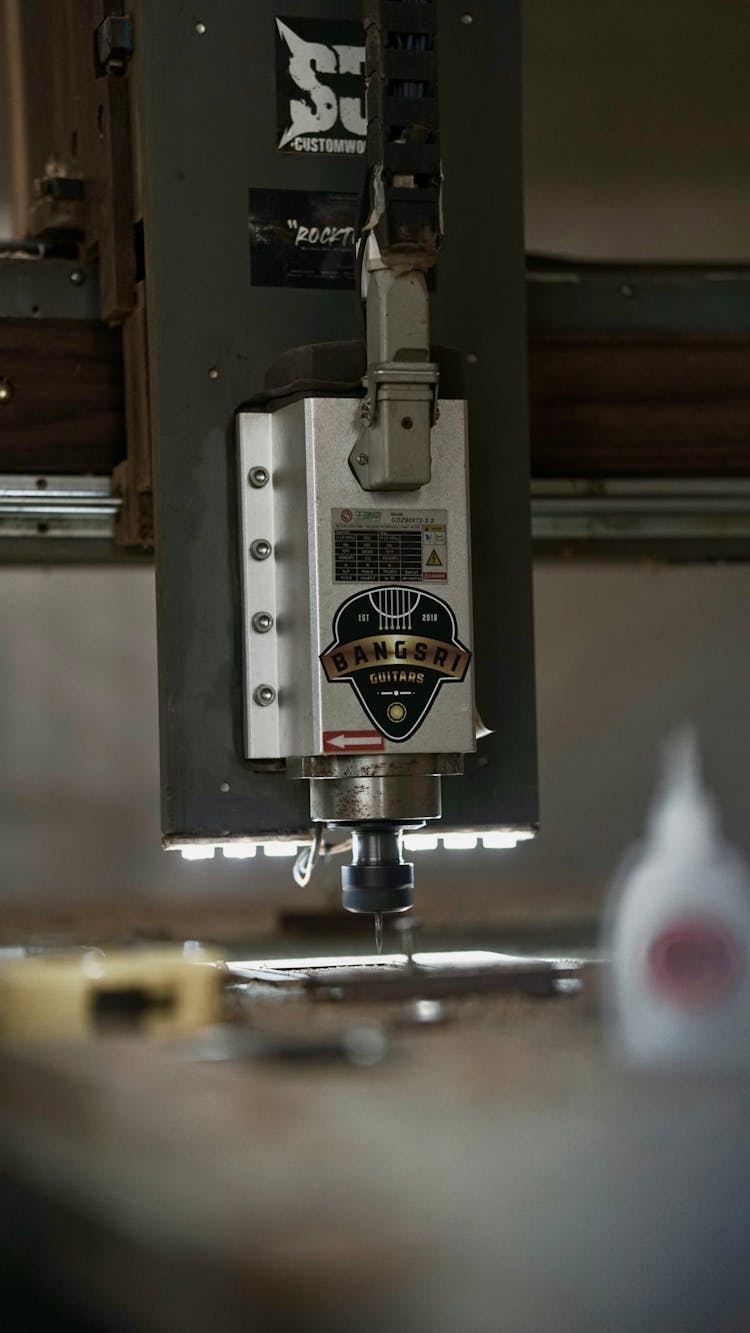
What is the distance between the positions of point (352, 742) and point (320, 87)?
0.61 meters

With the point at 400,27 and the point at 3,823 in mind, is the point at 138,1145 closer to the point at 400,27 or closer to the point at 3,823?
the point at 3,823

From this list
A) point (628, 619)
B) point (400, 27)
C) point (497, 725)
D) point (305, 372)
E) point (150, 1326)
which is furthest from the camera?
point (628, 619)

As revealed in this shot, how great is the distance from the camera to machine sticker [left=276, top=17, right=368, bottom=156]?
1540mm

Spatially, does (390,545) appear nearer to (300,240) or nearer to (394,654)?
(394,654)

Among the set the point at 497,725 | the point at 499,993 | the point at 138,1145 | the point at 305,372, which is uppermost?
the point at 305,372

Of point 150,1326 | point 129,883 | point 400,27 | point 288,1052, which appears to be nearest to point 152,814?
point 129,883

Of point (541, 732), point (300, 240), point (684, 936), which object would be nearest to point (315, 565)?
point (300, 240)

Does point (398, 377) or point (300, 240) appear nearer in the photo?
point (398, 377)

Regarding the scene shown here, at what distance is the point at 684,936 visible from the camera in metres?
2.03

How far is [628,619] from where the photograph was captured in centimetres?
200

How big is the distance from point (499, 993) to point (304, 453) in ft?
2.32

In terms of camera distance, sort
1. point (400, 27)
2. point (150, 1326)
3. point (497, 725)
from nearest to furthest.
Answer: point (400, 27)
point (497, 725)
point (150, 1326)

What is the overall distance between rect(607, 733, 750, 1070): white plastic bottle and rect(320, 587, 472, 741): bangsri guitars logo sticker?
66cm

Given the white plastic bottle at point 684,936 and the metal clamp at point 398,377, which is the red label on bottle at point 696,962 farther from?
the metal clamp at point 398,377
